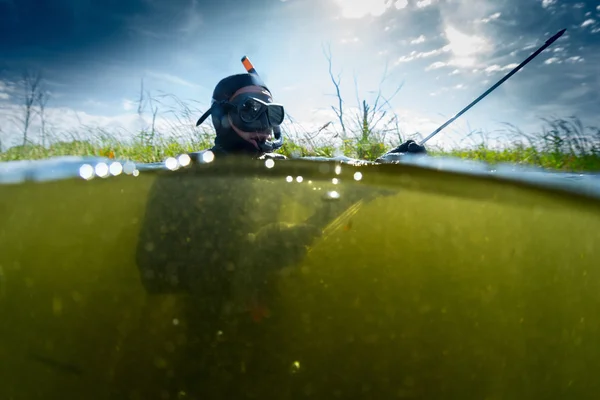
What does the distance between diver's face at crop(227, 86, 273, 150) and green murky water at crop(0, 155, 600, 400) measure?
44.0 inches

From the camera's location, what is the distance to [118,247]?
39.8ft

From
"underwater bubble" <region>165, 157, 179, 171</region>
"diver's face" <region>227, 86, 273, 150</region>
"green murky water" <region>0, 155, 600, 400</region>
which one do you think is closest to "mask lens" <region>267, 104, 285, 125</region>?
"diver's face" <region>227, 86, 273, 150</region>

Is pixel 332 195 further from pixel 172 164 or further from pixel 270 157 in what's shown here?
pixel 172 164

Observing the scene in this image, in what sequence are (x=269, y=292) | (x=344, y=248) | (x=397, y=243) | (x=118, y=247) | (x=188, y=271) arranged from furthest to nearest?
(x=397, y=243) → (x=344, y=248) → (x=118, y=247) → (x=188, y=271) → (x=269, y=292)

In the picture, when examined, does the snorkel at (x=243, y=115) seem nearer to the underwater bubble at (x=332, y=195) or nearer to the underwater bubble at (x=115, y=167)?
the underwater bubble at (x=115, y=167)

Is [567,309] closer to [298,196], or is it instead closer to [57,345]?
[298,196]

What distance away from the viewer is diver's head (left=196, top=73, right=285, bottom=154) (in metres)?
4.49

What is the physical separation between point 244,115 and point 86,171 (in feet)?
14.5

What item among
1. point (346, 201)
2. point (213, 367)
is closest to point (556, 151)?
point (346, 201)

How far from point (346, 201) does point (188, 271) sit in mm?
4070

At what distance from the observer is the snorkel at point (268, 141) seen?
4.79m

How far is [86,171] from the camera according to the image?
7.07 meters

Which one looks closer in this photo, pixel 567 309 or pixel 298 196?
pixel 298 196

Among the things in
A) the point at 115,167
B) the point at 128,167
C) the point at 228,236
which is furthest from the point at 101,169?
the point at 228,236
